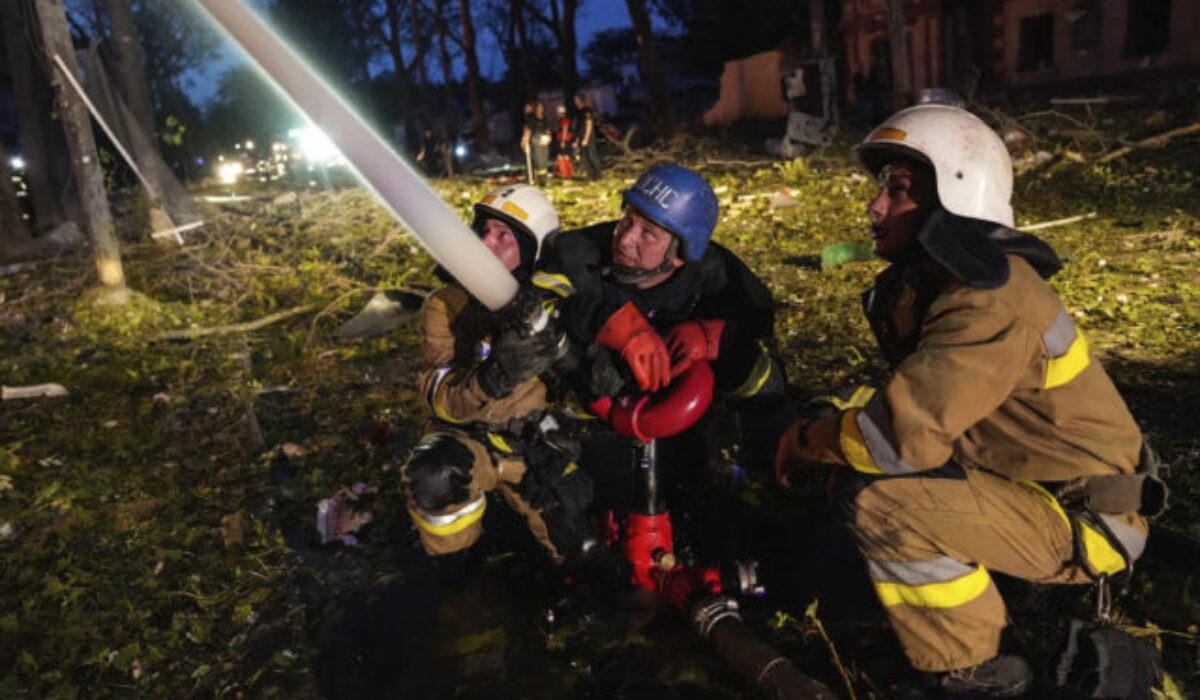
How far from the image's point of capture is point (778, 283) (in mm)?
7445

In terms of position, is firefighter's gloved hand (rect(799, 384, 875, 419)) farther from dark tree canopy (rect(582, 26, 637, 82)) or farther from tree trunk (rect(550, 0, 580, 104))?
dark tree canopy (rect(582, 26, 637, 82))

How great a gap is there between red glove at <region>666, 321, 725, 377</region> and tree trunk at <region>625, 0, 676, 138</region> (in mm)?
17575

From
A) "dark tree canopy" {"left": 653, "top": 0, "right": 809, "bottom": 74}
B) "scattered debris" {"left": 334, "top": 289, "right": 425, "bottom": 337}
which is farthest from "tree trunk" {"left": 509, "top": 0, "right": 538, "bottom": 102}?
"scattered debris" {"left": 334, "top": 289, "right": 425, "bottom": 337}

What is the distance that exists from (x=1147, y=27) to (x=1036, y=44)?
10.4ft

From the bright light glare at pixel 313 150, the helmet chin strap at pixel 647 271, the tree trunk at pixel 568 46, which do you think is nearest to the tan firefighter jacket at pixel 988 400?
the helmet chin strap at pixel 647 271

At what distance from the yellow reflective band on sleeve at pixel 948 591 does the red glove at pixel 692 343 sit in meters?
1.11

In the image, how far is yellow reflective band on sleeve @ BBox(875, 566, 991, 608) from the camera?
209 cm

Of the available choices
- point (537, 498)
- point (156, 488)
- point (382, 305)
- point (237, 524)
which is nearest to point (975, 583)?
point (537, 498)

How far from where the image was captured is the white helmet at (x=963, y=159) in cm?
219

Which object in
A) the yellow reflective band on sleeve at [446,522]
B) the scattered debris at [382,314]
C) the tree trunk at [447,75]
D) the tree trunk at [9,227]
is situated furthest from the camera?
the tree trunk at [447,75]

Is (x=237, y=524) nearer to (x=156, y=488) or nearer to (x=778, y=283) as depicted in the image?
(x=156, y=488)

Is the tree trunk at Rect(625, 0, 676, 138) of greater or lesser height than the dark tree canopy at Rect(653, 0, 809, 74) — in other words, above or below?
below

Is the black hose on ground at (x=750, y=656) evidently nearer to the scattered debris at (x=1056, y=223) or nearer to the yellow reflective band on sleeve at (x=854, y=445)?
the yellow reflective band on sleeve at (x=854, y=445)

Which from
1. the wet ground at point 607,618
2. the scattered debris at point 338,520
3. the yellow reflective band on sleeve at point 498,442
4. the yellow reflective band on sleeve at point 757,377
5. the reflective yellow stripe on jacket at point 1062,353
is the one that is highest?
the reflective yellow stripe on jacket at point 1062,353
